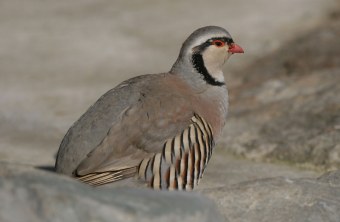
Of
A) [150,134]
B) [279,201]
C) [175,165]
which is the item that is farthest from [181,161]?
[279,201]

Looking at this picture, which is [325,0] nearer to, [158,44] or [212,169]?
[158,44]

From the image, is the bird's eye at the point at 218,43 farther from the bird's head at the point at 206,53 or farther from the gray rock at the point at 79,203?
the gray rock at the point at 79,203

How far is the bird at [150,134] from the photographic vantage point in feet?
22.1

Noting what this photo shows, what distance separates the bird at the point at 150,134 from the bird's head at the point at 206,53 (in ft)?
0.16

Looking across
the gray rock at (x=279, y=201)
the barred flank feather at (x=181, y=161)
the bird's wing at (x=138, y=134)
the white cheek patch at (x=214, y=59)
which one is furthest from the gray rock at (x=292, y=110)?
the gray rock at (x=279, y=201)

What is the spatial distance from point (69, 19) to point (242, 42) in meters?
3.12

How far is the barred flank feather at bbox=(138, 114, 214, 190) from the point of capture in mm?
6902

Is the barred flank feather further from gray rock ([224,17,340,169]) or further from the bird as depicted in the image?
gray rock ([224,17,340,169])

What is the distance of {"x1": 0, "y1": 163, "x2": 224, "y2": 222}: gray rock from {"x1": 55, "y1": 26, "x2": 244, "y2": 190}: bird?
1581 millimetres

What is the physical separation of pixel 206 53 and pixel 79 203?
324 centimetres

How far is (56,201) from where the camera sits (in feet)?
15.8

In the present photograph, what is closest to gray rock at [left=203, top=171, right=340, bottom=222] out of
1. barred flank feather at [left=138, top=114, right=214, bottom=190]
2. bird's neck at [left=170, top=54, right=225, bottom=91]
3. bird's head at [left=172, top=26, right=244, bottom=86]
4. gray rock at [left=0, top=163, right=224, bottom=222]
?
barred flank feather at [left=138, top=114, right=214, bottom=190]

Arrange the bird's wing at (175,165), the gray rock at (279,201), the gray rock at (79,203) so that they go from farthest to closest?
the bird's wing at (175,165), the gray rock at (279,201), the gray rock at (79,203)

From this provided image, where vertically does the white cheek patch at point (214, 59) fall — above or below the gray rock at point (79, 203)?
above
